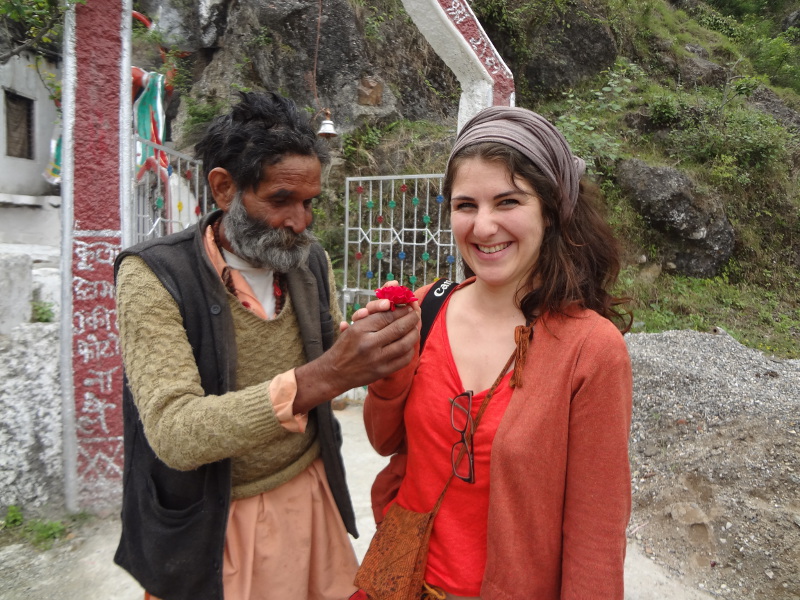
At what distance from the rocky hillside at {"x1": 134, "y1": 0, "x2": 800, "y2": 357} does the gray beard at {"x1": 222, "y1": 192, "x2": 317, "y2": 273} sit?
5646 mm

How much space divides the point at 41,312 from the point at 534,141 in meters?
3.27

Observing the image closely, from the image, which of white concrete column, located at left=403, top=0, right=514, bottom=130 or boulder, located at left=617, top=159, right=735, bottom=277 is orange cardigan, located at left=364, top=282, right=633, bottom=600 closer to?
white concrete column, located at left=403, top=0, right=514, bottom=130

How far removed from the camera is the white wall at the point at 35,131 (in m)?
5.57

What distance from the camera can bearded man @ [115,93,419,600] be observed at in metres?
1.20

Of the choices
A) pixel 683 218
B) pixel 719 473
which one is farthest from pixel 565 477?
pixel 683 218

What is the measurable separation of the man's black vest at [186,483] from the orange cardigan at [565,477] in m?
0.77

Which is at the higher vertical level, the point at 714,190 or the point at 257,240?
the point at 714,190

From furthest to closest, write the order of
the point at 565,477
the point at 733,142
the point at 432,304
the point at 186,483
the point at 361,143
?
the point at 733,142
the point at 361,143
the point at 432,304
the point at 186,483
the point at 565,477

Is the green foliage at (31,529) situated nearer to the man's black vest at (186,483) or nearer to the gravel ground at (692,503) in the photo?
the gravel ground at (692,503)

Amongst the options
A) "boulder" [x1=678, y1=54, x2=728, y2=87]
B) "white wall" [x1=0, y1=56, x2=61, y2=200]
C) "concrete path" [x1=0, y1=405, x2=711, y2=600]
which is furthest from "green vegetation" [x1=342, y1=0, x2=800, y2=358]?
"concrete path" [x1=0, y1=405, x2=711, y2=600]

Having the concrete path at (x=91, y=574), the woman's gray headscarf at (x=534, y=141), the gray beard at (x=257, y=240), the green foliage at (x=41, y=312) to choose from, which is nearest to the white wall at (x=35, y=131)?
the green foliage at (x=41, y=312)

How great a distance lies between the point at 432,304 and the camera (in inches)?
59.8

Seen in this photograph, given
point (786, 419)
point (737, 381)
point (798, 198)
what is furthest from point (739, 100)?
point (786, 419)

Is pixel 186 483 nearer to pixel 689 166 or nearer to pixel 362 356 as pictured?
pixel 362 356
